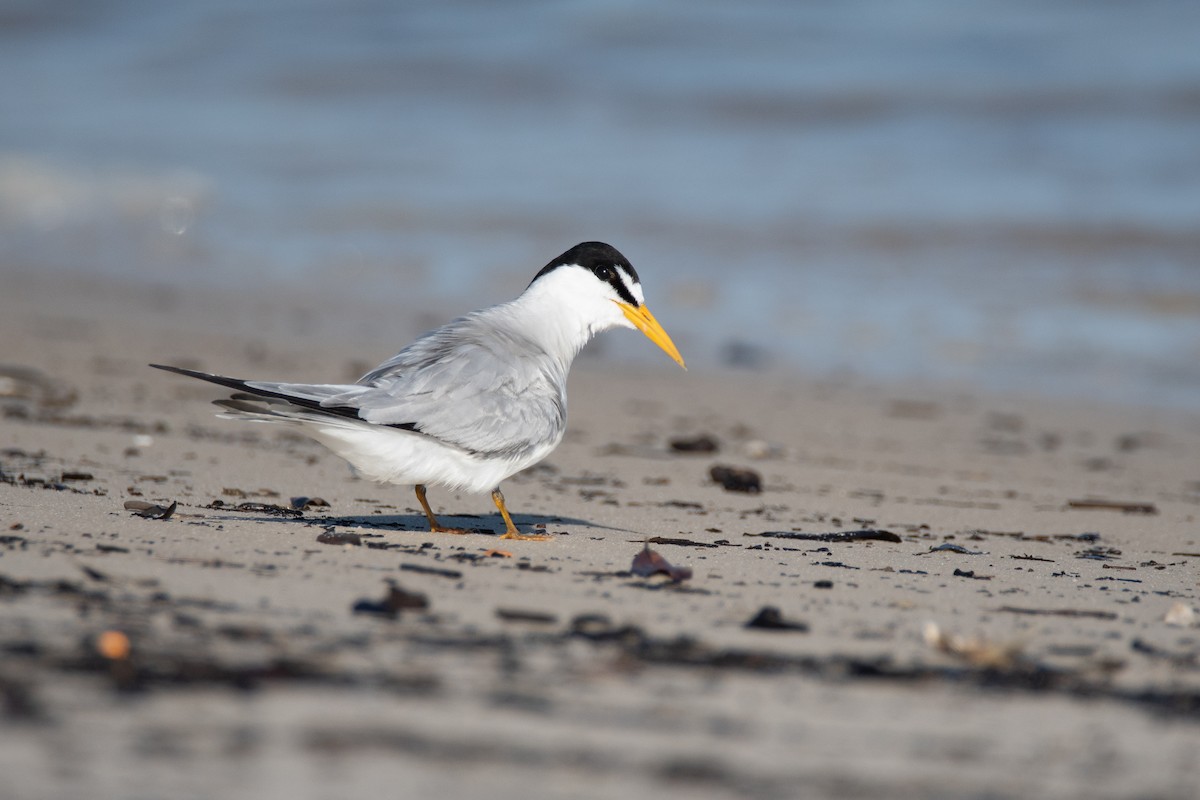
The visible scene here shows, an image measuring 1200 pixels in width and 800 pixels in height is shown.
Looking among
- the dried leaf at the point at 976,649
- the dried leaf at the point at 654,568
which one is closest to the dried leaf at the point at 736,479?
the dried leaf at the point at 654,568

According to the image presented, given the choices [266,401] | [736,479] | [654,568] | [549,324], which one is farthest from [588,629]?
[736,479]

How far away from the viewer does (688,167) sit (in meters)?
14.8

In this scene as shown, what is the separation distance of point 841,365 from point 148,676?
6.33 meters

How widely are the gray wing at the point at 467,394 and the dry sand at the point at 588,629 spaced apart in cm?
31

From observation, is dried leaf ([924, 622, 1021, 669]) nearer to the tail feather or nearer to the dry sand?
the dry sand

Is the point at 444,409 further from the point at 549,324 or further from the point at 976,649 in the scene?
the point at 976,649

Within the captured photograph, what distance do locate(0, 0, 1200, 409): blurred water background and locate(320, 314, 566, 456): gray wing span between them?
4.08m

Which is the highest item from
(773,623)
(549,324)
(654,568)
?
(549,324)

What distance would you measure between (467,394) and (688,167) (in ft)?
36.8

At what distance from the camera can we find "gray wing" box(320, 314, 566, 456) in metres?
3.79

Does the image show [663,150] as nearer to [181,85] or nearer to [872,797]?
[181,85]

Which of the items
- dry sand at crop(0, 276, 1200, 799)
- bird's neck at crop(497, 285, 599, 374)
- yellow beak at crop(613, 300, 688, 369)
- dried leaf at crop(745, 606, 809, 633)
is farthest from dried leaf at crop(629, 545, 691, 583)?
yellow beak at crop(613, 300, 688, 369)

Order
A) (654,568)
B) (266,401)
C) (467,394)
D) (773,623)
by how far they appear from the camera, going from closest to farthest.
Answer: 1. (773,623)
2. (654,568)
3. (266,401)
4. (467,394)

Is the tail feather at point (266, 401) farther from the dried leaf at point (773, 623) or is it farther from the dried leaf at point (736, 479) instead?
the dried leaf at point (736, 479)
